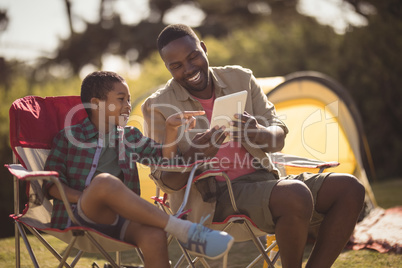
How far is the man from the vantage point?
216cm

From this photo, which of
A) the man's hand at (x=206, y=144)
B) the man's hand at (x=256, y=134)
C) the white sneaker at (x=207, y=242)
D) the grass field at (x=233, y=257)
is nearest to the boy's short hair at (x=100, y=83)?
the man's hand at (x=206, y=144)

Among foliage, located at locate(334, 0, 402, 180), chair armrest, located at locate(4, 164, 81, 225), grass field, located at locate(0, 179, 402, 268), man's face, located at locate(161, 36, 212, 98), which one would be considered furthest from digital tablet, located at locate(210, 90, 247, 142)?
foliage, located at locate(334, 0, 402, 180)

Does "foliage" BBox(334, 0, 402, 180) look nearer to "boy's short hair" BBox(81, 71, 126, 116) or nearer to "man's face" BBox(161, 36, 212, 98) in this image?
"man's face" BBox(161, 36, 212, 98)

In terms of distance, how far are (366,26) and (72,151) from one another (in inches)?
246

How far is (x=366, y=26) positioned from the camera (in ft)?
24.8

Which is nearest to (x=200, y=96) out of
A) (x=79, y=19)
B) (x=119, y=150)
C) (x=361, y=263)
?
(x=119, y=150)

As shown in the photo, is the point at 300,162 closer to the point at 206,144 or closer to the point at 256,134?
the point at 256,134

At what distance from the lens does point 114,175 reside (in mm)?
2342

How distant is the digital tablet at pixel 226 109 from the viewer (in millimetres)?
2242

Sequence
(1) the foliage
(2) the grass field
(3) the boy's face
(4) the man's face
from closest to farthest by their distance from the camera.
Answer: (3) the boy's face
(4) the man's face
(2) the grass field
(1) the foliage

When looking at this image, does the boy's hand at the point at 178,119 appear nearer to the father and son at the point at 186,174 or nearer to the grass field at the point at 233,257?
the father and son at the point at 186,174

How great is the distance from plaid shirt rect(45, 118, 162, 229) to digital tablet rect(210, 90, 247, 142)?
322mm

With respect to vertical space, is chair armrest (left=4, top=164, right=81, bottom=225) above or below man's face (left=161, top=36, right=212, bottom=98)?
below

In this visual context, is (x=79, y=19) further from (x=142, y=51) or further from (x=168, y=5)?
(x=168, y=5)
